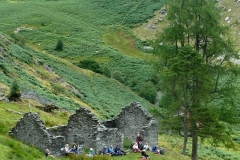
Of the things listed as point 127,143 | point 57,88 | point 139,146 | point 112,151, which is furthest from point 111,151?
point 57,88

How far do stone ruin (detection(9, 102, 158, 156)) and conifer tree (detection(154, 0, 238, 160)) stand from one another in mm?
4287

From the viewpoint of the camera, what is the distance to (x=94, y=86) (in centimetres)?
8488

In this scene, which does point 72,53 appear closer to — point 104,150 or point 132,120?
point 132,120

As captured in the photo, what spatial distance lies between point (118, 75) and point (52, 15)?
70.1 meters

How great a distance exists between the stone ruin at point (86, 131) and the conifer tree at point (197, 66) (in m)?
4.29

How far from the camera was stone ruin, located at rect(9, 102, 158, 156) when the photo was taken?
24.3 metres

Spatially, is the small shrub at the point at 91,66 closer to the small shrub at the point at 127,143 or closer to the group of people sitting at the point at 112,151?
the small shrub at the point at 127,143

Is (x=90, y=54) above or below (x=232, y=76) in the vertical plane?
above

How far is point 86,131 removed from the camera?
27453mm

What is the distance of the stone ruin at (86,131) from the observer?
2434 centimetres

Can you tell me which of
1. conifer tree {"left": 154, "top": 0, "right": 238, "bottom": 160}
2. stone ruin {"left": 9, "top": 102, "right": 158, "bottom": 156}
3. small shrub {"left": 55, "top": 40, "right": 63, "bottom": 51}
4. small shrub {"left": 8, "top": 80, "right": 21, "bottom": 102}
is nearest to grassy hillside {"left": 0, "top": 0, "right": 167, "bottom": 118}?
small shrub {"left": 55, "top": 40, "right": 63, "bottom": 51}

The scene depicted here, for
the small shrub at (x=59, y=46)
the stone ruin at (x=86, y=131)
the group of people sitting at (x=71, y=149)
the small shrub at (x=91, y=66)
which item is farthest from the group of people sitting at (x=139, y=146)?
the small shrub at (x=59, y=46)

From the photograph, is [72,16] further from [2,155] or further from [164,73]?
[2,155]

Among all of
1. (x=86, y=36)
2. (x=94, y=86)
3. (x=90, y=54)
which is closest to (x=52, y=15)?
(x=86, y=36)
